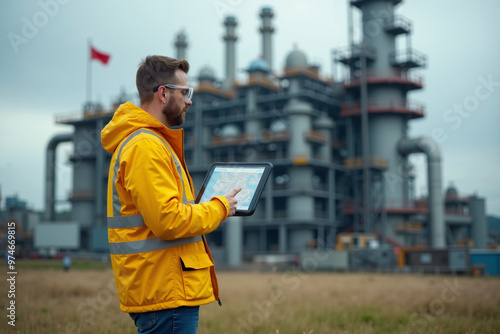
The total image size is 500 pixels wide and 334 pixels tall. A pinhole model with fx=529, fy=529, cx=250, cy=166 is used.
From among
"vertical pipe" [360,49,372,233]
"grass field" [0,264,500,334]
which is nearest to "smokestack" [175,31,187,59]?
"vertical pipe" [360,49,372,233]

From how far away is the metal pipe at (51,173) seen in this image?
54.2m

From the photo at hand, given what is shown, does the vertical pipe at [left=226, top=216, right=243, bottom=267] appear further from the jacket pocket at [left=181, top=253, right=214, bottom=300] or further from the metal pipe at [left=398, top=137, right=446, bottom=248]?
the jacket pocket at [left=181, top=253, right=214, bottom=300]

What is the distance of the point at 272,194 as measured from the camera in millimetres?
47688

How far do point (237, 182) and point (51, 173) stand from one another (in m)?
54.7

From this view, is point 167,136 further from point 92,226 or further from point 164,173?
point 92,226

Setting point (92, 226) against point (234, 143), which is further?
point (92, 226)


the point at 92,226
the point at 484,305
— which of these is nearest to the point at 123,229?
the point at 484,305

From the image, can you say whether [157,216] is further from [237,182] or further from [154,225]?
[237,182]

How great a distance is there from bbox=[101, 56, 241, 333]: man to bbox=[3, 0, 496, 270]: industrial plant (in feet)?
130

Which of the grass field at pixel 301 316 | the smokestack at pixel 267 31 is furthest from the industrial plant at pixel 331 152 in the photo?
the grass field at pixel 301 316

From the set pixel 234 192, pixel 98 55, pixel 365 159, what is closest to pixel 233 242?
pixel 365 159

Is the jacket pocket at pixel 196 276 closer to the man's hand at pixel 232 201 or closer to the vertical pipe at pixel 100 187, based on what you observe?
the man's hand at pixel 232 201

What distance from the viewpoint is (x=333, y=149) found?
52312 millimetres

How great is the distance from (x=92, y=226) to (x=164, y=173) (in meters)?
54.5
